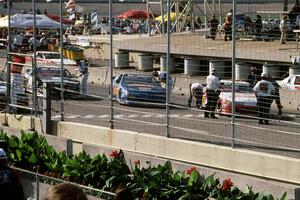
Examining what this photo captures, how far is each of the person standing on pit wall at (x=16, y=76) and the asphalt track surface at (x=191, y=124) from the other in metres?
1.35

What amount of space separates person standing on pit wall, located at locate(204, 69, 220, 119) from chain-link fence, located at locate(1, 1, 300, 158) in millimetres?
21

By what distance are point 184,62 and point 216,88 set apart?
2.83 ft

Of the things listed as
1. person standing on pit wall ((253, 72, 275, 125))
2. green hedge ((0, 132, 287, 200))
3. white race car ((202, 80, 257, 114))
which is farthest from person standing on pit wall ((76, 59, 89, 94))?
green hedge ((0, 132, 287, 200))

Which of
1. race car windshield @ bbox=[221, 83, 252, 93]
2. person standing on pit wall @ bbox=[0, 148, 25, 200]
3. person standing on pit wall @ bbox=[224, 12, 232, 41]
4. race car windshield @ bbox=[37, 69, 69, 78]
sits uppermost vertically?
person standing on pit wall @ bbox=[224, 12, 232, 41]

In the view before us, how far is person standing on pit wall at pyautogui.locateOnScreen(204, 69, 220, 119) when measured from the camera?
1622 centimetres

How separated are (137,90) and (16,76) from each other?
438cm

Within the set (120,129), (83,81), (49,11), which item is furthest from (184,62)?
(49,11)

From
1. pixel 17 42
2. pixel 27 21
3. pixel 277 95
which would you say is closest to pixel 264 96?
pixel 277 95

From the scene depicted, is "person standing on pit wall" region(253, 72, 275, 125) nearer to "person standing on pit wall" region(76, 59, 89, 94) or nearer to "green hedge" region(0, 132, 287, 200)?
"green hedge" region(0, 132, 287, 200)

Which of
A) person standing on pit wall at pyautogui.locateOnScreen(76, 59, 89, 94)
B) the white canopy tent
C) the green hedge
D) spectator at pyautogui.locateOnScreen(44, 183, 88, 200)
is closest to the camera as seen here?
spectator at pyautogui.locateOnScreen(44, 183, 88, 200)

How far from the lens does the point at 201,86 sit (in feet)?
56.7

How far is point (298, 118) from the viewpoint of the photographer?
710 inches

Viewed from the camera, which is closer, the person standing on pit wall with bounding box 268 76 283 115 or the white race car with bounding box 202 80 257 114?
the white race car with bounding box 202 80 257 114

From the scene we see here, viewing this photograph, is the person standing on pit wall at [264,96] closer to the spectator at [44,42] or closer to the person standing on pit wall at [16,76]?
the person standing on pit wall at [16,76]
